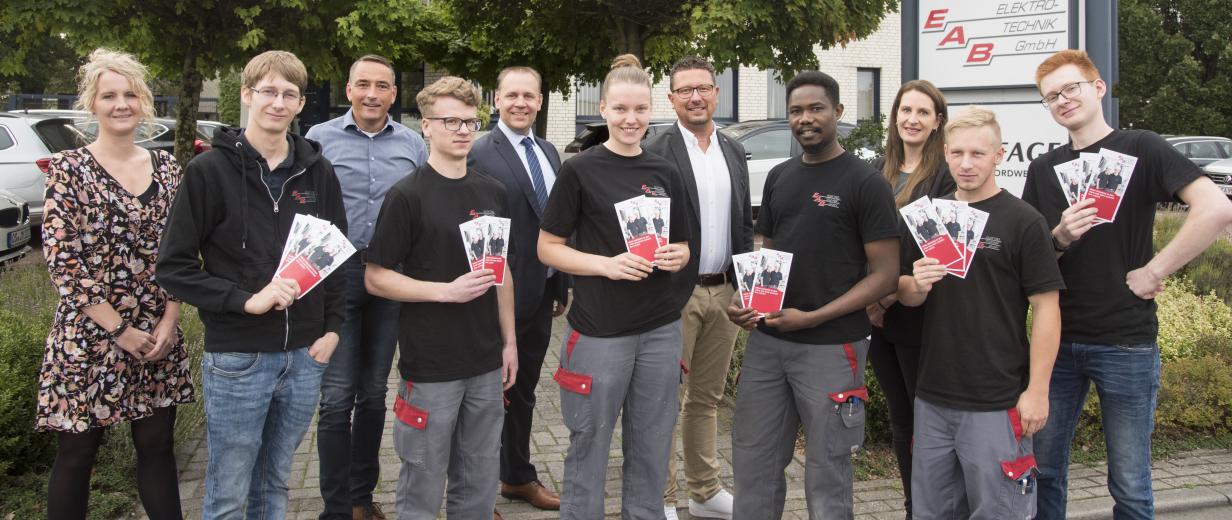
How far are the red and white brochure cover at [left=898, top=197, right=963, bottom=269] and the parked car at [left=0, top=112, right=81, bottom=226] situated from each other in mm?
11134

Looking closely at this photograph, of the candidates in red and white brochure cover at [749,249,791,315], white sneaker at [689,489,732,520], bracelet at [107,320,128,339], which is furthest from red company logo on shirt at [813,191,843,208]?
bracelet at [107,320,128,339]

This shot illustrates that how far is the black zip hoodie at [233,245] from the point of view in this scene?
2.97 m

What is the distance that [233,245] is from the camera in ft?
10.1

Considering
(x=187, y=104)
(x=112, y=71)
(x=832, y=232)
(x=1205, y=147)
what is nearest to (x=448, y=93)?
(x=112, y=71)

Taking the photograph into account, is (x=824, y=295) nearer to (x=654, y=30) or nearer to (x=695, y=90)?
(x=695, y=90)

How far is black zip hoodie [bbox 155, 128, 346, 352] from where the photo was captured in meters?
2.97

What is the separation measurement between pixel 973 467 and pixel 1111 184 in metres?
1.15

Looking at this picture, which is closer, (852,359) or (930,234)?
(930,234)

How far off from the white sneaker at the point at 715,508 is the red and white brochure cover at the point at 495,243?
5.86 ft

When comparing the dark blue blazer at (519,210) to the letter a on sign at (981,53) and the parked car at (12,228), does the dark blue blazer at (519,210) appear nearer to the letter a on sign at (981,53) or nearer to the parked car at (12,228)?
the letter a on sign at (981,53)

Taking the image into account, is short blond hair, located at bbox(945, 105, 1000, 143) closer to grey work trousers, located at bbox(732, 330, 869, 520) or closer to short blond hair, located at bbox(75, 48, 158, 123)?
grey work trousers, located at bbox(732, 330, 869, 520)

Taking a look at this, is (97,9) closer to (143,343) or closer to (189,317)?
(189,317)

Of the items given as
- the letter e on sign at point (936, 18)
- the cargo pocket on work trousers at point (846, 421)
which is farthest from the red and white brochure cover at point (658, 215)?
the letter e on sign at point (936, 18)

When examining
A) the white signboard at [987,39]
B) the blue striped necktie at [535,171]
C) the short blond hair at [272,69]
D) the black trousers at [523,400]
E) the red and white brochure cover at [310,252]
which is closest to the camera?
the red and white brochure cover at [310,252]
